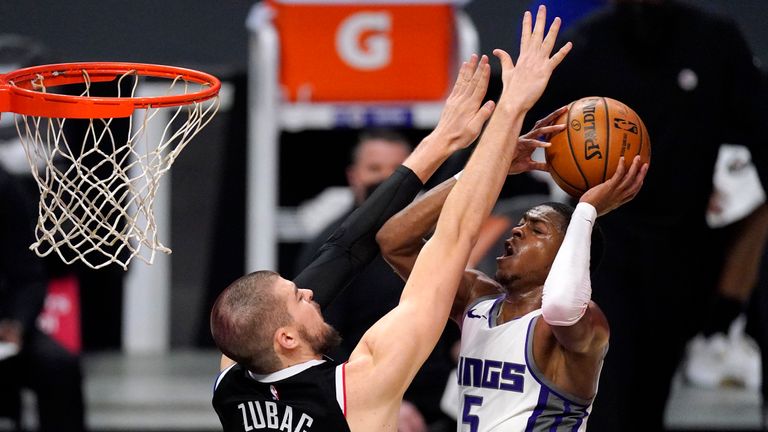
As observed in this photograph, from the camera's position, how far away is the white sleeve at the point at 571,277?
121 inches

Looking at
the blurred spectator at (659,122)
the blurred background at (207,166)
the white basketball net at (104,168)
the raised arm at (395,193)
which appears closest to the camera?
the raised arm at (395,193)

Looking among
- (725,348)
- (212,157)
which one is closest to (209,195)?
(212,157)

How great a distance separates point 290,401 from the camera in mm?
3268

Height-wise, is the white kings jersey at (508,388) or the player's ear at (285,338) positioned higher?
the player's ear at (285,338)

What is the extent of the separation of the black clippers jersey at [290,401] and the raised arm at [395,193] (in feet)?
1.26

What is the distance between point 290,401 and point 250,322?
0.73ft

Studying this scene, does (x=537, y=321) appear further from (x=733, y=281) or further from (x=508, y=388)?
(x=733, y=281)

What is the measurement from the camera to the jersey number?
11.1ft

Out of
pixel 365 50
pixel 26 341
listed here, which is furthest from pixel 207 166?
pixel 26 341

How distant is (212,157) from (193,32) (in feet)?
3.08

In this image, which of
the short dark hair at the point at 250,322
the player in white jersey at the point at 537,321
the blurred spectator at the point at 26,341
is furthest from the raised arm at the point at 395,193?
the blurred spectator at the point at 26,341

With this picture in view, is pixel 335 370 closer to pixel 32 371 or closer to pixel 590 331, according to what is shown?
pixel 590 331

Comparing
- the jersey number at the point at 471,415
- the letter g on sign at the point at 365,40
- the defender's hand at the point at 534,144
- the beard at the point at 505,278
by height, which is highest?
the letter g on sign at the point at 365,40

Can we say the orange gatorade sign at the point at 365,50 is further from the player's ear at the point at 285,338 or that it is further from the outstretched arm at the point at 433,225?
the player's ear at the point at 285,338
